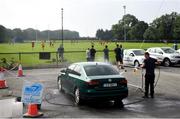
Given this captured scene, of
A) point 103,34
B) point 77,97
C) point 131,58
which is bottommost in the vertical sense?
point 77,97

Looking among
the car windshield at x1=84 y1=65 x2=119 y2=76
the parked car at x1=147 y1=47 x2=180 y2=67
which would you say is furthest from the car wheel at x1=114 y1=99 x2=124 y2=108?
the parked car at x1=147 y1=47 x2=180 y2=67

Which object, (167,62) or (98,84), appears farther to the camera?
(167,62)

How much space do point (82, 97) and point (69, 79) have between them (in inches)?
73.5

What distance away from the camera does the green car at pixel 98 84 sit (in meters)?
12.7

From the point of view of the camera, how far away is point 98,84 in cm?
1270

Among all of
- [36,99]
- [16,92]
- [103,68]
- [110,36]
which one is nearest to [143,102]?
[103,68]

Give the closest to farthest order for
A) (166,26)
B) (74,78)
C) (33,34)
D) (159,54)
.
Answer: (74,78)
(159,54)
(166,26)
(33,34)

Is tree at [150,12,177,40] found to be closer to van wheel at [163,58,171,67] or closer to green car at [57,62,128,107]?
van wheel at [163,58,171,67]

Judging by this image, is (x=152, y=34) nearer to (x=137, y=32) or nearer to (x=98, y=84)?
(x=137, y=32)

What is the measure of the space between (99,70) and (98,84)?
0.87 m

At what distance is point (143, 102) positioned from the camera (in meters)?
14.0

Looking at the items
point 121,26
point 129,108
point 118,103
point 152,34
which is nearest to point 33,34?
point 121,26

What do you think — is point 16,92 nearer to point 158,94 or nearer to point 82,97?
point 82,97

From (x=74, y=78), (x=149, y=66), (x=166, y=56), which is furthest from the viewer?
(x=166, y=56)
